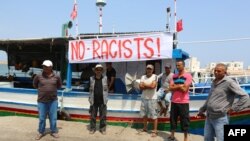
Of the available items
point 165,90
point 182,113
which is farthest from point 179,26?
point 182,113

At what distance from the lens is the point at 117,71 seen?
902 centimetres

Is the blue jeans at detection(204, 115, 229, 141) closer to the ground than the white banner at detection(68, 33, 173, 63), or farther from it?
closer to the ground

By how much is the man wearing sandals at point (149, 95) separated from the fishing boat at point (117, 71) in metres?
0.86

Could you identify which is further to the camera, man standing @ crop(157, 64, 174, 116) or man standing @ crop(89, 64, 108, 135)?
man standing @ crop(157, 64, 174, 116)

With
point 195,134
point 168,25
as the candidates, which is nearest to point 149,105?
point 195,134

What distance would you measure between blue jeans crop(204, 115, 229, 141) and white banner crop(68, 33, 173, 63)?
3337 mm

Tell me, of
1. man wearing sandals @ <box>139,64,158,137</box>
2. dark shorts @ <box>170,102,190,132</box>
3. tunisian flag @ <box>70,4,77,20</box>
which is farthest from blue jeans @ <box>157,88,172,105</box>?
tunisian flag @ <box>70,4,77,20</box>

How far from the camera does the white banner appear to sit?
789 centimetres

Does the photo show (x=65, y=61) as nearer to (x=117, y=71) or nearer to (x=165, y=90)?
(x=117, y=71)

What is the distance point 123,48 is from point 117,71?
3.26 ft

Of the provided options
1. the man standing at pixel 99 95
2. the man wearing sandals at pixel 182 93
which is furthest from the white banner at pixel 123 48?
the man wearing sandals at pixel 182 93

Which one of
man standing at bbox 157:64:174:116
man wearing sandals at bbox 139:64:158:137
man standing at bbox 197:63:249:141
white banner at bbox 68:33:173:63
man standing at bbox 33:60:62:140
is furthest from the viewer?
white banner at bbox 68:33:173:63

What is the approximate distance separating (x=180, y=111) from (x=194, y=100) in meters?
1.62

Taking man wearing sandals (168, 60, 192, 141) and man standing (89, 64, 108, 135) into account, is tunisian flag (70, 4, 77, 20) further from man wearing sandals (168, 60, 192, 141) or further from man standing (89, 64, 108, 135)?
man wearing sandals (168, 60, 192, 141)
